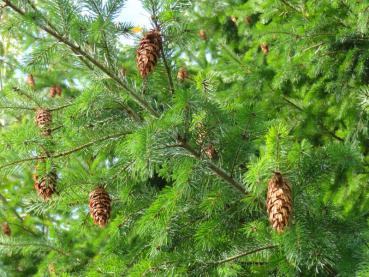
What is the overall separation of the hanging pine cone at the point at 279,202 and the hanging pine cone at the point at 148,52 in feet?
2.55

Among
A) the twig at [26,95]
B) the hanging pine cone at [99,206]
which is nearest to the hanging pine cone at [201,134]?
the hanging pine cone at [99,206]

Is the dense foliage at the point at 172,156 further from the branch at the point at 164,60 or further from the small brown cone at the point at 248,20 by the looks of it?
the small brown cone at the point at 248,20

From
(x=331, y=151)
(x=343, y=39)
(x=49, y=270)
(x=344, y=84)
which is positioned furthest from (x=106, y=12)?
(x=49, y=270)

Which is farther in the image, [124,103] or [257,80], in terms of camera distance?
[257,80]

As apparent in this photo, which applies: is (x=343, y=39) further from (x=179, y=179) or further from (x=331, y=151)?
(x=179, y=179)

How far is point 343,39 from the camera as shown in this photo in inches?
132

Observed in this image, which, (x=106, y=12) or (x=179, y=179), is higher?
(x=106, y=12)

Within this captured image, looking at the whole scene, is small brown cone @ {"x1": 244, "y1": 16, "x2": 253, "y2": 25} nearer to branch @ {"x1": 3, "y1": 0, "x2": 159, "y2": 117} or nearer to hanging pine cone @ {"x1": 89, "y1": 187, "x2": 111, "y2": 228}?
branch @ {"x1": 3, "y1": 0, "x2": 159, "y2": 117}

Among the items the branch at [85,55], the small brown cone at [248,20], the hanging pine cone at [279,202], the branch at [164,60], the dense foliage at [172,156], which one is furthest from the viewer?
the small brown cone at [248,20]

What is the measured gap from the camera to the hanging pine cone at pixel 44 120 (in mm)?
2498

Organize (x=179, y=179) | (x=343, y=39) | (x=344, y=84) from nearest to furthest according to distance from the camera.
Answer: (x=179, y=179) < (x=343, y=39) < (x=344, y=84)

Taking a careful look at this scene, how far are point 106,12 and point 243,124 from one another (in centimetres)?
89

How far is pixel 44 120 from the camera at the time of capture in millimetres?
2586

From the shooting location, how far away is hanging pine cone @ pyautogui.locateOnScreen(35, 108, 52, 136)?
2498 mm
